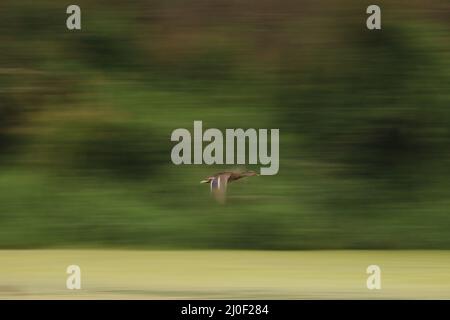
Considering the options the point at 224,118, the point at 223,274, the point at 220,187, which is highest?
the point at 224,118

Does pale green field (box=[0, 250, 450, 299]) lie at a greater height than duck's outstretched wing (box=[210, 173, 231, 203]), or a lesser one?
lesser

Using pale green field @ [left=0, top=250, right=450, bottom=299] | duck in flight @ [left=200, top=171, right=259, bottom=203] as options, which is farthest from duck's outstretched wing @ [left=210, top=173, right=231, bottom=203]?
pale green field @ [left=0, top=250, right=450, bottom=299]

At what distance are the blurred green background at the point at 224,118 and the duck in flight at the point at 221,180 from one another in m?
0.05

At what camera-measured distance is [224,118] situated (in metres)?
7.83

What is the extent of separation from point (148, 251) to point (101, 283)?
110 centimetres

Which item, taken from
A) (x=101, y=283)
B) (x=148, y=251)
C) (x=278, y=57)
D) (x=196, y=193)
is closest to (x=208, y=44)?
(x=278, y=57)

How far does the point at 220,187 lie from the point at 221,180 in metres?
0.06

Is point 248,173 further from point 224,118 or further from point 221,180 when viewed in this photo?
point 224,118

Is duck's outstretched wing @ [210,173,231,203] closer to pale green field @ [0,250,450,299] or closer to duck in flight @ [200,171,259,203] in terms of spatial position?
duck in flight @ [200,171,259,203]

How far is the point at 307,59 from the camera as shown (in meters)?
8.11

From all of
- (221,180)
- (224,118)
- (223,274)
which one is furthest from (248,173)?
(223,274)

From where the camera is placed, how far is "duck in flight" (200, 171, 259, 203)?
293 inches

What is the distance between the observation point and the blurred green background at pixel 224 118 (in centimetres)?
744

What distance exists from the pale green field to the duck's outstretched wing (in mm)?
431
